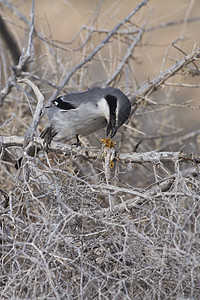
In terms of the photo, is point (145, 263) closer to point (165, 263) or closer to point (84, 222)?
point (165, 263)

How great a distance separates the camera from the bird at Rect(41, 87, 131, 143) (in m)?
4.55

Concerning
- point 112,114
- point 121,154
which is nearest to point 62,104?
point 112,114

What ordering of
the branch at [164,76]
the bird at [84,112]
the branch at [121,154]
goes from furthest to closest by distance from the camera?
the branch at [164,76]
the bird at [84,112]
the branch at [121,154]

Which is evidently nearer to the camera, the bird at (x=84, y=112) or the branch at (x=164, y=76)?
the bird at (x=84, y=112)

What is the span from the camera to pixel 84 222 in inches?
110

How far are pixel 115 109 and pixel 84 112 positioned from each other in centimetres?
46

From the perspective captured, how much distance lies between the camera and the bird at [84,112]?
179 inches

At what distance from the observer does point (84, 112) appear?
4.75 m

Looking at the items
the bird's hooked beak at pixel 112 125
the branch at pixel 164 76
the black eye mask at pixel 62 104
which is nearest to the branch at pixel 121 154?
the bird's hooked beak at pixel 112 125

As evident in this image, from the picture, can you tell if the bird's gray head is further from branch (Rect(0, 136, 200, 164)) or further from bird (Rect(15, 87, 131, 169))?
branch (Rect(0, 136, 200, 164))

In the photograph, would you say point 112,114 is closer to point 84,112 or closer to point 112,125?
point 112,125

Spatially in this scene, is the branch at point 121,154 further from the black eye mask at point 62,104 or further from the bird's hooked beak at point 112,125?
the black eye mask at point 62,104

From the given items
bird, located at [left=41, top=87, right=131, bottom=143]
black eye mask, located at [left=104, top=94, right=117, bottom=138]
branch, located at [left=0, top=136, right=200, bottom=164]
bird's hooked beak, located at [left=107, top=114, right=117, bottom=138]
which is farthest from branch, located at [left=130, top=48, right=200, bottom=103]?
branch, located at [left=0, top=136, right=200, bottom=164]

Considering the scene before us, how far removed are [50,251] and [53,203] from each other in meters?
0.39
